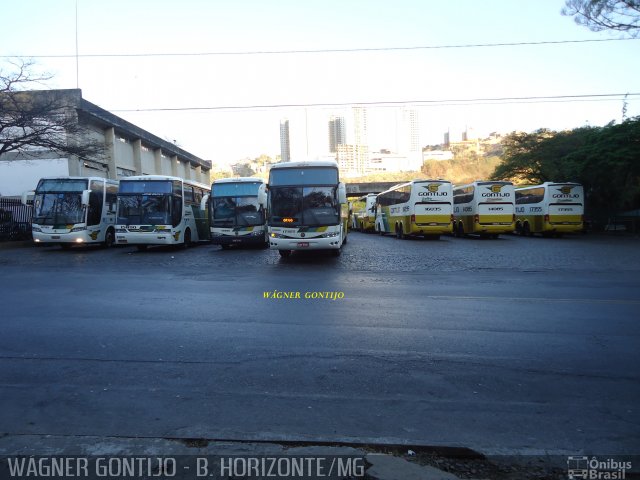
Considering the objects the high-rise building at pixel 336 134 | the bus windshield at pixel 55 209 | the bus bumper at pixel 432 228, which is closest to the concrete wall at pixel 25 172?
the bus windshield at pixel 55 209

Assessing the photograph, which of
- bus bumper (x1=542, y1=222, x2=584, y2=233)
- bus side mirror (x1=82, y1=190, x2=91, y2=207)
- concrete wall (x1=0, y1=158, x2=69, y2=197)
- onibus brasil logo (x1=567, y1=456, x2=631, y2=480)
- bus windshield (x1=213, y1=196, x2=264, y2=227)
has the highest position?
concrete wall (x1=0, y1=158, x2=69, y2=197)

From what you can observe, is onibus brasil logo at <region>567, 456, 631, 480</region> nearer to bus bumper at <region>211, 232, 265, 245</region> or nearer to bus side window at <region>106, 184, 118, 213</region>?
bus bumper at <region>211, 232, 265, 245</region>

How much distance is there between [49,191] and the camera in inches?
815

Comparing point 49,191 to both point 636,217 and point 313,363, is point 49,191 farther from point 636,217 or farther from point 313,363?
point 636,217

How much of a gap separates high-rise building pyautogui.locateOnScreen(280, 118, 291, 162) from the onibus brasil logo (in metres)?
54.3

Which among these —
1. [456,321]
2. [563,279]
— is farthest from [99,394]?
[563,279]

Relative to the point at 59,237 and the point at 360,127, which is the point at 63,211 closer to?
the point at 59,237

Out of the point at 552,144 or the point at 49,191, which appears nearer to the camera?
the point at 49,191

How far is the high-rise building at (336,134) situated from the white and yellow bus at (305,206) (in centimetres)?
7635

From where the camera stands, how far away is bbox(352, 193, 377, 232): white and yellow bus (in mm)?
41344

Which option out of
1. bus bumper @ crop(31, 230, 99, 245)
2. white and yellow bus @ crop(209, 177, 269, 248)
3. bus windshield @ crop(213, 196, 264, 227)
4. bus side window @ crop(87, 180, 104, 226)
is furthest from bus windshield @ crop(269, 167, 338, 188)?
bus bumper @ crop(31, 230, 99, 245)

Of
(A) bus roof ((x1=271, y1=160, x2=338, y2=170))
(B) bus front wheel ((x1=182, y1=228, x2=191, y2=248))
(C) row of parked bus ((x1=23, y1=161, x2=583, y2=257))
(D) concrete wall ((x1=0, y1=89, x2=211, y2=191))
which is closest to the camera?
(C) row of parked bus ((x1=23, y1=161, x2=583, y2=257))

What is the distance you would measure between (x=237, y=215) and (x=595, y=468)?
62.0 ft

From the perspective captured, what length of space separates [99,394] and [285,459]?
2.28 metres
